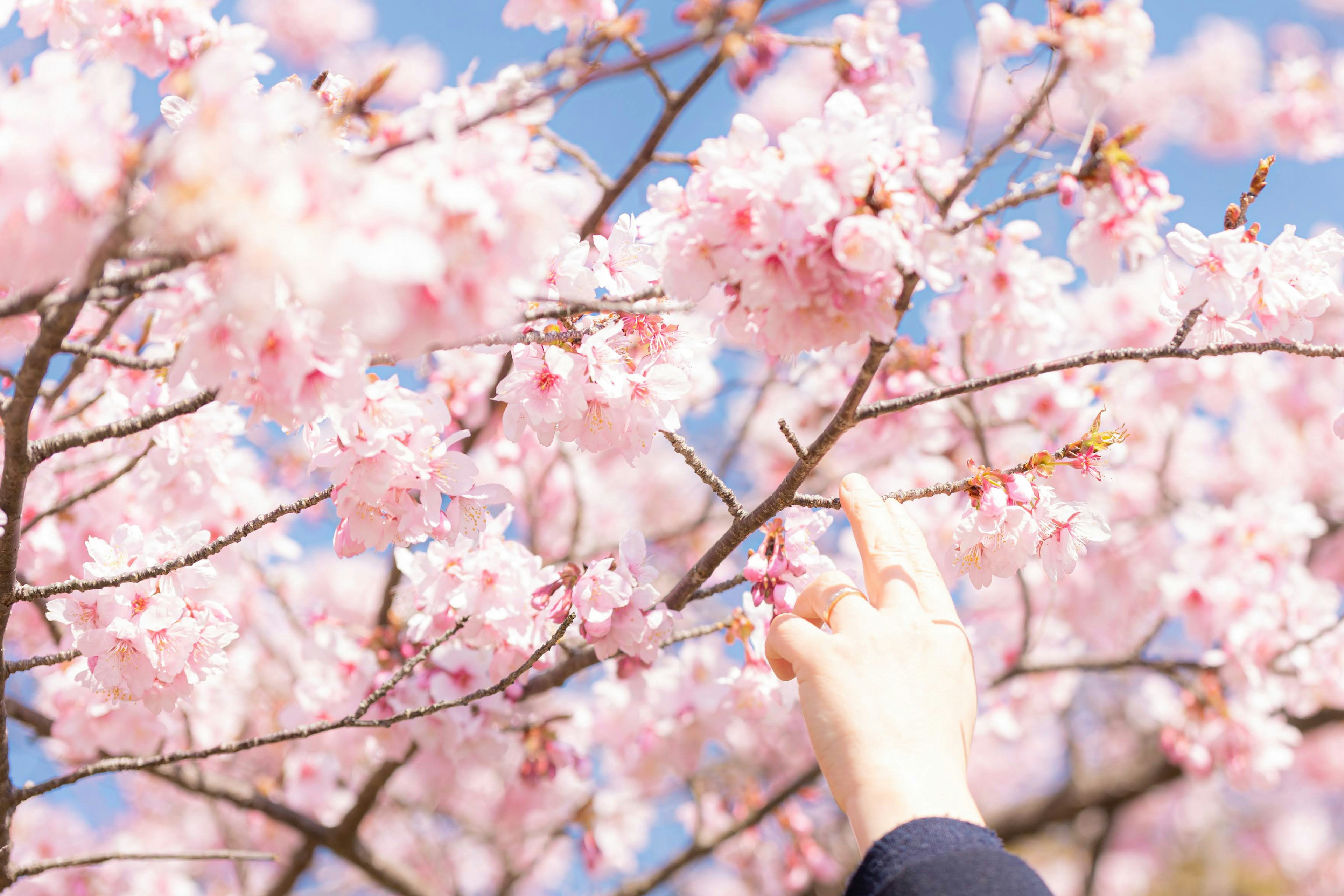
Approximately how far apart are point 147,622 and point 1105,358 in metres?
1.94

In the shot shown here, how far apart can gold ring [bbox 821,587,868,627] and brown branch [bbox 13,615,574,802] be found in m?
0.52

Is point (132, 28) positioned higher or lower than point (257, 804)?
higher

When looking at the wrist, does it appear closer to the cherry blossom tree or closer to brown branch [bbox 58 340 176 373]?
the cherry blossom tree

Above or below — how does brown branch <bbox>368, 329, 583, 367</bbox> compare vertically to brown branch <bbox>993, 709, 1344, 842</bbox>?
above

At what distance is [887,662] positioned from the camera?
1.38 metres

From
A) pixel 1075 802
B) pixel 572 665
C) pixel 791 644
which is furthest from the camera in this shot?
pixel 1075 802

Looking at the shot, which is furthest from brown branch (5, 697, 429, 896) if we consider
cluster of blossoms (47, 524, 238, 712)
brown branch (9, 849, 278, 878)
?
cluster of blossoms (47, 524, 238, 712)

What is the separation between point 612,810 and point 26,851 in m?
2.62

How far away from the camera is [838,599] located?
59.6 inches

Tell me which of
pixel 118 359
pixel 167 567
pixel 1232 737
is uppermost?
pixel 118 359

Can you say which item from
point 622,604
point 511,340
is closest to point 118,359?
point 511,340

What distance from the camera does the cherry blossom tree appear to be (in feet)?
3.35

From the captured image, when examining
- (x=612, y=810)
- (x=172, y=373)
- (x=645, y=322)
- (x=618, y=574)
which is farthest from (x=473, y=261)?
(x=612, y=810)

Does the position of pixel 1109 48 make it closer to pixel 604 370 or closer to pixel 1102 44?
pixel 1102 44
